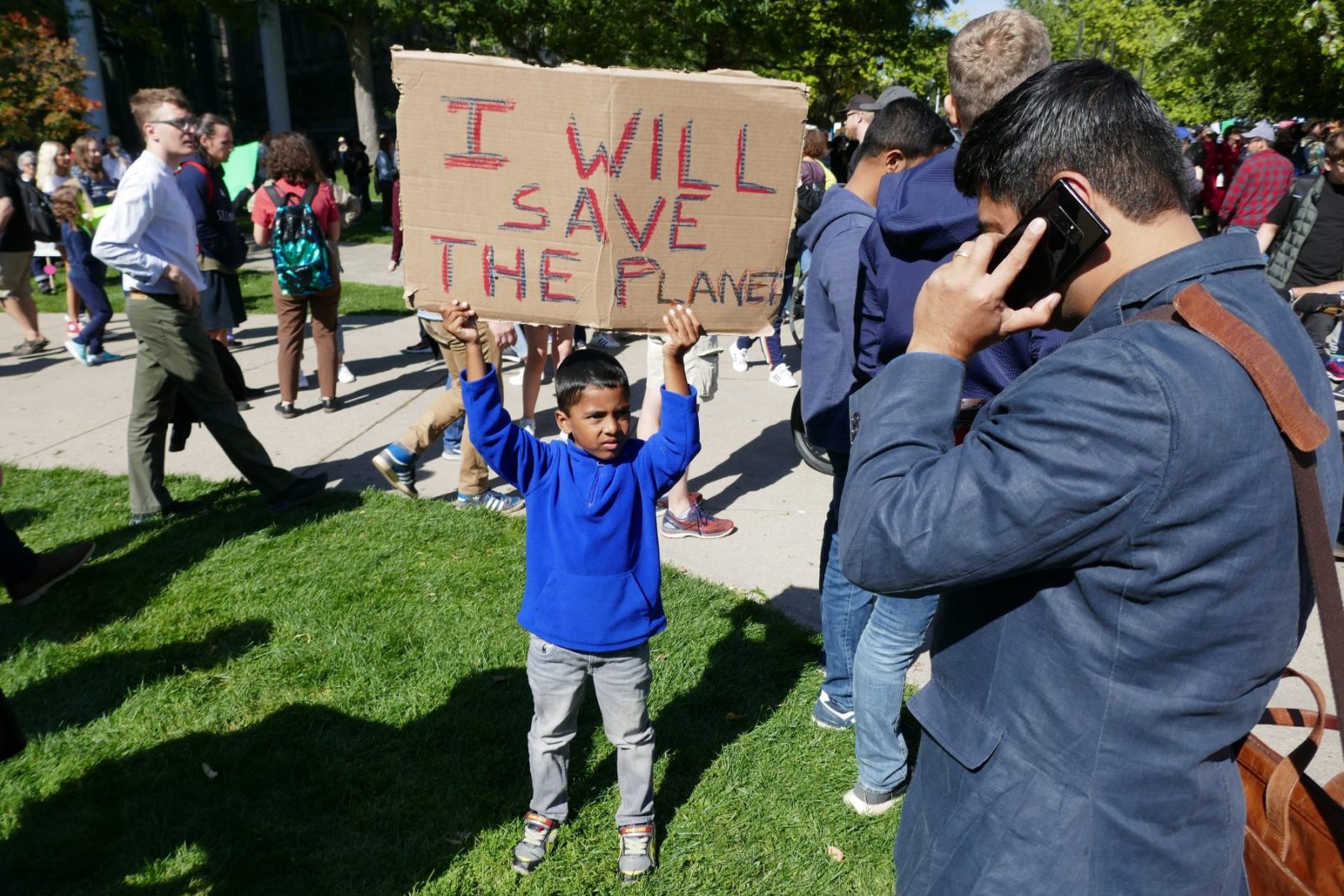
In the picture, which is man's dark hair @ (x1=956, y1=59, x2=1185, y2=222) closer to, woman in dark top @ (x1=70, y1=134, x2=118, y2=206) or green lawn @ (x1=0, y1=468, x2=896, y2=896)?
green lawn @ (x1=0, y1=468, x2=896, y2=896)

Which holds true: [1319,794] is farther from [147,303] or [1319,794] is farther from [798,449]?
[147,303]

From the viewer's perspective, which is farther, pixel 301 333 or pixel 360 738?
pixel 301 333

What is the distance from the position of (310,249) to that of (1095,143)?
682 cm

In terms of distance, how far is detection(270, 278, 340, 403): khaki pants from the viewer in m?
7.38

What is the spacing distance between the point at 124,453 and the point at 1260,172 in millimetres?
10846

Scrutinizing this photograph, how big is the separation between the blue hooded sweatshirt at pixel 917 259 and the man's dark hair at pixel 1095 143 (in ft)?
3.69

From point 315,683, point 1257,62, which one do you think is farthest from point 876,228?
point 1257,62

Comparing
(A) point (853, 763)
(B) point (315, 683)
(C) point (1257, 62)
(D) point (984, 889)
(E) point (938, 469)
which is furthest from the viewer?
(C) point (1257, 62)

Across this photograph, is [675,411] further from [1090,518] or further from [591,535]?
[1090,518]

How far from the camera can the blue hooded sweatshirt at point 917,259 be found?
101 inches

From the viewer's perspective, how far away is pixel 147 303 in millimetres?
5215

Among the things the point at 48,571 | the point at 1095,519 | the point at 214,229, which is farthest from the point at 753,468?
the point at 1095,519

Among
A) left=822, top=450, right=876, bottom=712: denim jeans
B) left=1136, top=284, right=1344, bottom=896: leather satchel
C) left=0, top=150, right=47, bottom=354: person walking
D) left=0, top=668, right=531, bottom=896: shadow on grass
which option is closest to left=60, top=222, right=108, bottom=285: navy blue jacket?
left=0, top=150, right=47, bottom=354: person walking

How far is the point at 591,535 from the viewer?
9.43 ft
